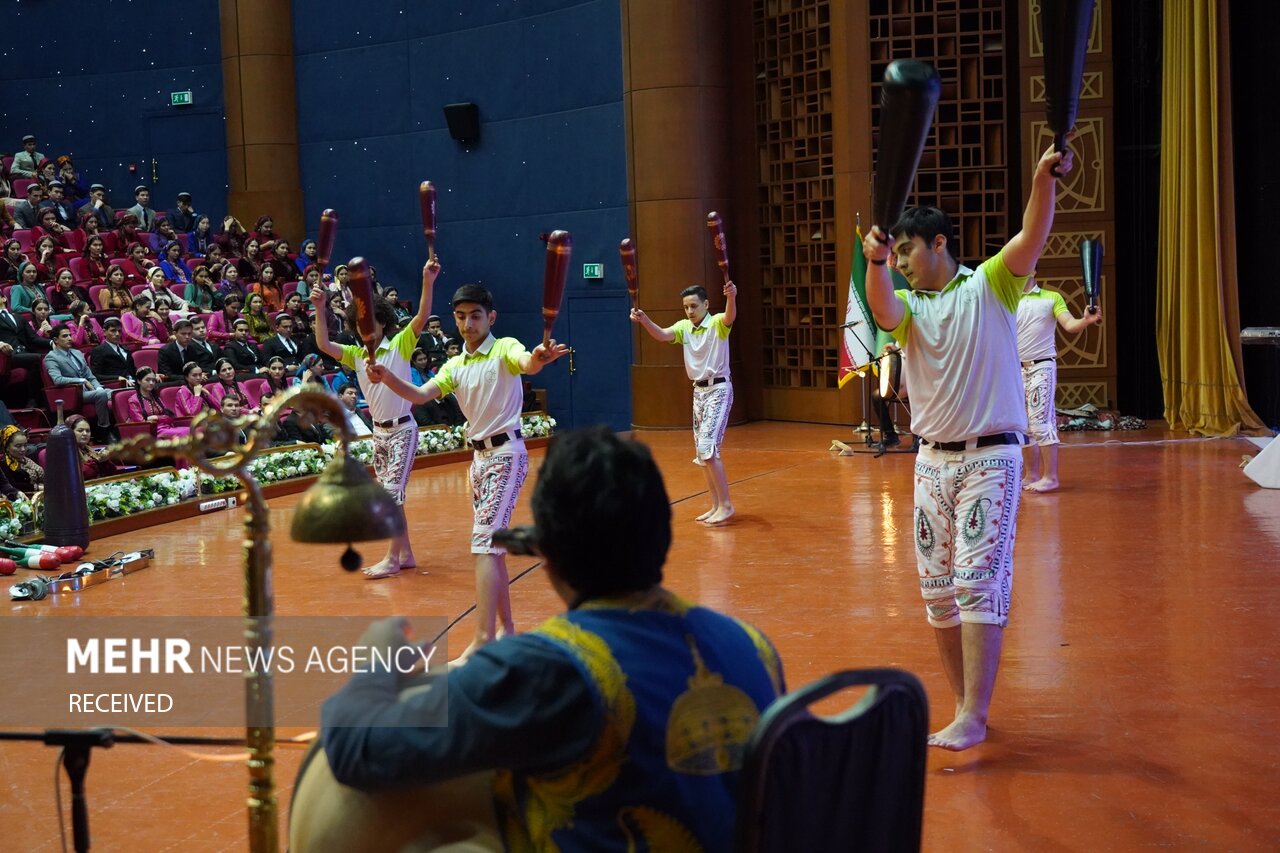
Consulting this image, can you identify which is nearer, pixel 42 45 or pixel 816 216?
pixel 816 216

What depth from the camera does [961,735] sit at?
14.9 ft

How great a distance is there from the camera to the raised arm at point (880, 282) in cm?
428

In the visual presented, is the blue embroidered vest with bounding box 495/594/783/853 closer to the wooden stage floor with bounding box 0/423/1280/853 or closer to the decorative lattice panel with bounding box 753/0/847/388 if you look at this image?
the wooden stage floor with bounding box 0/423/1280/853

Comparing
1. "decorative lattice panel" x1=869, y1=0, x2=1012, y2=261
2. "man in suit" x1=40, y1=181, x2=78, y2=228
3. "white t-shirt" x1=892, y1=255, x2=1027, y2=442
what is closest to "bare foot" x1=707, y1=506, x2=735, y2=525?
"white t-shirt" x1=892, y1=255, x2=1027, y2=442

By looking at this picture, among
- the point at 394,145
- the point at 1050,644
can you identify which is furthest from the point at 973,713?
Answer: the point at 394,145

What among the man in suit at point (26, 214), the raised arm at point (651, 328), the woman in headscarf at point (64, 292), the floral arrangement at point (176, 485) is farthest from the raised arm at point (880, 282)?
the man in suit at point (26, 214)

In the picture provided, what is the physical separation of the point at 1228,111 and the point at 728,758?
1324cm

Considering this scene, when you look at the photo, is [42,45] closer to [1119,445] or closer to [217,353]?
[217,353]

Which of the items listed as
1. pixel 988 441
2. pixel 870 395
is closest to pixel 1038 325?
pixel 870 395

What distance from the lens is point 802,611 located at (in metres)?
6.62

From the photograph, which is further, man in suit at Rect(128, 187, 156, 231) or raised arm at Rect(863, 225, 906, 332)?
man in suit at Rect(128, 187, 156, 231)

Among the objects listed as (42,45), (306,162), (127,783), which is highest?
(42,45)

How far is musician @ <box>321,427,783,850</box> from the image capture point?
193cm

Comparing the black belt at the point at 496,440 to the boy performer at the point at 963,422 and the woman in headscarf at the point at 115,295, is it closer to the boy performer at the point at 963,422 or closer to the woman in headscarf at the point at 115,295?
the boy performer at the point at 963,422
